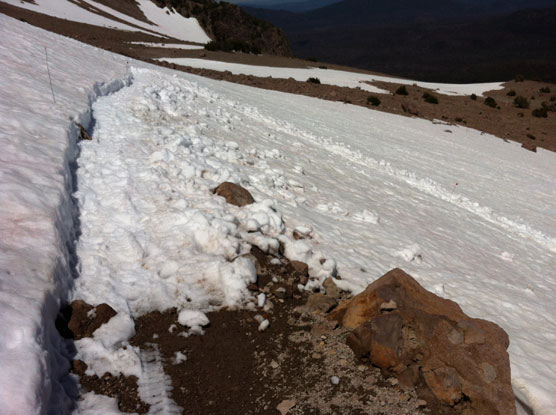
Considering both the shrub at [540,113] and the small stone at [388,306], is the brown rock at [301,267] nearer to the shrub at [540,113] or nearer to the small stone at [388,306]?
the small stone at [388,306]

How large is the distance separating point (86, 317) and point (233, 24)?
86155 millimetres

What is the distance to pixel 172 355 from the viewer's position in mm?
3326

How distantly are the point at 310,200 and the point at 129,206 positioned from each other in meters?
3.48

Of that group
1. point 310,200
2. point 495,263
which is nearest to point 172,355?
point 310,200

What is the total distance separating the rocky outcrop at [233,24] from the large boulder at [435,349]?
80.1m

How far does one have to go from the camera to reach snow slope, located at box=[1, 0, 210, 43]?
52.2 meters

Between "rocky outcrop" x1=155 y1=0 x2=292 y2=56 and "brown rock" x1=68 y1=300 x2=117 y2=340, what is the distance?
80318 mm

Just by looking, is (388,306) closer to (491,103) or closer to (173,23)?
(491,103)

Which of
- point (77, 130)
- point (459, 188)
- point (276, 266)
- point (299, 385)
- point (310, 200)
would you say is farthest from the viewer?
point (459, 188)

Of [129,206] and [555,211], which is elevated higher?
[129,206]

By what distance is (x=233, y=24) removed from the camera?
7931cm

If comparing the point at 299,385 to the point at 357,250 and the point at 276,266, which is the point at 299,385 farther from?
the point at 357,250

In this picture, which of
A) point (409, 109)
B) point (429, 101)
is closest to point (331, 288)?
point (409, 109)

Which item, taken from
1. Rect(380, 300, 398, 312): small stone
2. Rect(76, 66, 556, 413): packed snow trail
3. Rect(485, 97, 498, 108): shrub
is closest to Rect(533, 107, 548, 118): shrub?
Rect(485, 97, 498, 108): shrub
